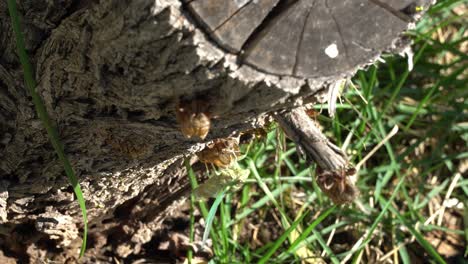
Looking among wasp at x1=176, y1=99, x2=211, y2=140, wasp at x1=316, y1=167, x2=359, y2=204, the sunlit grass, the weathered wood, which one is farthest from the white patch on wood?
the sunlit grass

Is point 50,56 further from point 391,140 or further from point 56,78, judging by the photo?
point 391,140

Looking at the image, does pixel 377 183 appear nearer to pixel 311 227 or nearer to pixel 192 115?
pixel 311 227

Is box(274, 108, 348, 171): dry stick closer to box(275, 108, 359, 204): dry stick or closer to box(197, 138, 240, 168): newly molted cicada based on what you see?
box(275, 108, 359, 204): dry stick

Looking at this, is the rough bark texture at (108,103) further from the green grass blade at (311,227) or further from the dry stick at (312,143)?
the green grass blade at (311,227)

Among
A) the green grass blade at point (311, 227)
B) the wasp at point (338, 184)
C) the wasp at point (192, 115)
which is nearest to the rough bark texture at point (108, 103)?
the wasp at point (192, 115)

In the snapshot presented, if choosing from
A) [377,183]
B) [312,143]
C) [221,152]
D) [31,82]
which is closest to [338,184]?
[312,143]

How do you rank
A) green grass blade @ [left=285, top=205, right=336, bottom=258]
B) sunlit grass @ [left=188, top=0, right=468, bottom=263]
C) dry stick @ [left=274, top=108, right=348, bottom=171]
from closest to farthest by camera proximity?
dry stick @ [left=274, top=108, right=348, bottom=171]
green grass blade @ [left=285, top=205, right=336, bottom=258]
sunlit grass @ [left=188, top=0, right=468, bottom=263]
